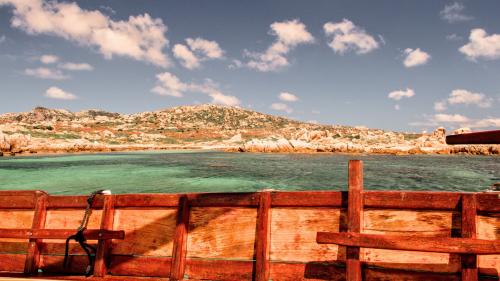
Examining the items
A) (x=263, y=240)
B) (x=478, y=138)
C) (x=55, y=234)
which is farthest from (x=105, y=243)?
(x=478, y=138)

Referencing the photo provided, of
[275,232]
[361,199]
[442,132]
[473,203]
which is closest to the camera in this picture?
[473,203]

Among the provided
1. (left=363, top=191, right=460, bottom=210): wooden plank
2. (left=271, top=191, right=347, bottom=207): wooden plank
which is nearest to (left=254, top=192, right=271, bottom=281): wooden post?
(left=271, top=191, right=347, bottom=207): wooden plank

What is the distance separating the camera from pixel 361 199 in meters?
4.61

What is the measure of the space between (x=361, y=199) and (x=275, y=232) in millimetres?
1567

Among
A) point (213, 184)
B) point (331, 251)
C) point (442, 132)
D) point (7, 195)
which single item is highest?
point (442, 132)

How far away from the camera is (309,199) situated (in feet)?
16.3

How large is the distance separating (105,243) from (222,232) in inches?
89.3

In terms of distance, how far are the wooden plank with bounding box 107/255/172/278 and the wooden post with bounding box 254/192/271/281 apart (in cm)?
169

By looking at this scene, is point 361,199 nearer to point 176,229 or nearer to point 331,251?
point 331,251

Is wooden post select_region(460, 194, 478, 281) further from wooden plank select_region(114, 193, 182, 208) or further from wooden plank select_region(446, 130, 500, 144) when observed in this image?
wooden plank select_region(114, 193, 182, 208)

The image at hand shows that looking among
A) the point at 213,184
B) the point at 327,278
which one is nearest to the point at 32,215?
the point at 327,278

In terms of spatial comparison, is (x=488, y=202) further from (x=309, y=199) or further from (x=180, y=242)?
(x=180, y=242)

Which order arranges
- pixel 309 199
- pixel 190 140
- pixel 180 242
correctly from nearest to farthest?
pixel 309 199
pixel 180 242
pixel 190 140

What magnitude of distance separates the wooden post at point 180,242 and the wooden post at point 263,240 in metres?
1.35
